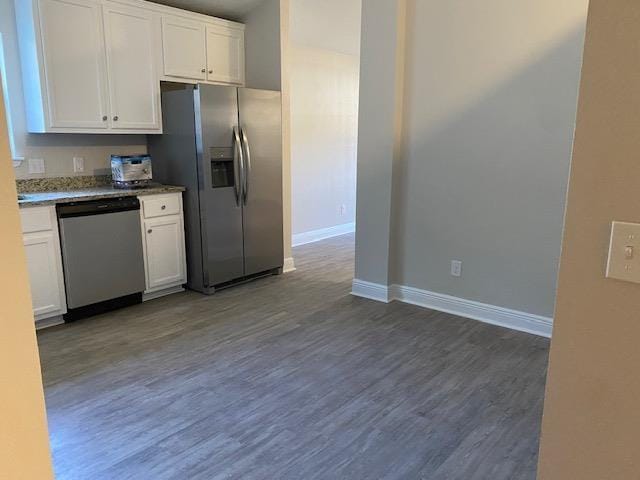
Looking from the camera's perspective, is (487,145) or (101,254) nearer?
(487,145)

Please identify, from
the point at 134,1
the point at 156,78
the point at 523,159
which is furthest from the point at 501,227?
the point at 134,1

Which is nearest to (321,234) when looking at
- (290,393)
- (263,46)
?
(263,46)

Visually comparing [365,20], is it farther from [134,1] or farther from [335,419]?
[335,419]

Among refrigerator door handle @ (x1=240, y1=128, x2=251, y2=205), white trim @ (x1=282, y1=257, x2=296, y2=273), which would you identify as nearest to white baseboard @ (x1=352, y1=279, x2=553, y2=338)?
white trim @ (x1=282, y1=257, x2=296, y2=273)

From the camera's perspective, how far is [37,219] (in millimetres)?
3230

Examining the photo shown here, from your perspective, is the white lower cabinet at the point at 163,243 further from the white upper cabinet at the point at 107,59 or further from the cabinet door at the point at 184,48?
the cabinet door at the point at 184,48

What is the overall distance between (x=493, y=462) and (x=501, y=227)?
1.82 m

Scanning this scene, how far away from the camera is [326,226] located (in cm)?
668

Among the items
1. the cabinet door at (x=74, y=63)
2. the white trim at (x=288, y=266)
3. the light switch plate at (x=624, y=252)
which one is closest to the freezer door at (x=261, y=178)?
the white trim at (x=288, y=266)

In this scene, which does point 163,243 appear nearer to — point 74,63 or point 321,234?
point 74,63

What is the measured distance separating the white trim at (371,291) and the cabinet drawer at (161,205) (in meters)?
1.63

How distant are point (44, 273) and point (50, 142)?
3.60 feet

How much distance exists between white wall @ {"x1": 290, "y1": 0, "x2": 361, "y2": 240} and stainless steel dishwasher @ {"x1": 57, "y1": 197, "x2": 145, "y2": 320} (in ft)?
8.42

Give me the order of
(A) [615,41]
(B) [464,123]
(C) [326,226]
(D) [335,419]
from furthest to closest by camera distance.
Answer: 1. (C) [326,226]
2. (B) [464,123]
3. (D) [335,419]
4. (A) [615,41]
